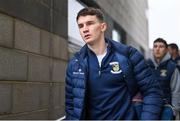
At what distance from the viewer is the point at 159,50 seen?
20.4 ft

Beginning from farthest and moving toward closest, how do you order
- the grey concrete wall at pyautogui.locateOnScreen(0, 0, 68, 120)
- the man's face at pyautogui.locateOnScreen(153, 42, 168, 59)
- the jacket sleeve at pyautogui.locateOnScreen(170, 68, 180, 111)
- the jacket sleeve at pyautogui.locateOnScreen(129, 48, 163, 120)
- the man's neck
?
the man's face at pyautogui.locateOnScreen(153, 42, 168, 59)
the jacket sleeve at pyautogui.locateOnScreen(170, 68, 180, 111)
the grey concrete wall at pyautogui.locateOnScreen(0, 0, 68, 120)
the man's neck
the jacket sleeve at pyautogui.locateOnScreen(129, 48, 163, 120)

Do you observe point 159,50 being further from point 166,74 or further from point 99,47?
point 99,47

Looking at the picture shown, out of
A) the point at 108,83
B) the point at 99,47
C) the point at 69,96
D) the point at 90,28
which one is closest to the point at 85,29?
the point at 90,28

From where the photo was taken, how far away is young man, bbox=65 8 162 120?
3.31 metres

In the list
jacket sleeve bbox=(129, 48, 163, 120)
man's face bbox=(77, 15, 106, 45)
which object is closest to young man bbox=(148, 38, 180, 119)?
jacket sleeve bbox=(129, 48, 163, 120)

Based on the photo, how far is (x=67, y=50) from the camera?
28.2ft

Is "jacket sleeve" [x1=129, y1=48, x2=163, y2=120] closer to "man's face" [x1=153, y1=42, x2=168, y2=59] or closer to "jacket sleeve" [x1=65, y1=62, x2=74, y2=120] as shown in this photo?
"jacket sleeve" [x1=65, y1=62, x2=74, y2=120]

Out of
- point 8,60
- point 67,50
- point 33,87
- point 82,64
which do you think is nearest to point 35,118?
point 33,87

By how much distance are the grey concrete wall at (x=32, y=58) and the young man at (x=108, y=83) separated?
→ 200cm

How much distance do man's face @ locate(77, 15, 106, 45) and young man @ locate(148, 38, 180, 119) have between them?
8.84 ft

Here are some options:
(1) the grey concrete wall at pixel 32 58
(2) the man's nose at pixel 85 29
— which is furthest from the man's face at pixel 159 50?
(2) the man's nose at pixel 85 29

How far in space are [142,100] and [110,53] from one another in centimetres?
44

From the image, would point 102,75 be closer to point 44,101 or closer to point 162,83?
point 162,83

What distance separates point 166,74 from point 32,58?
1.91 m
